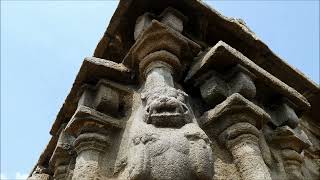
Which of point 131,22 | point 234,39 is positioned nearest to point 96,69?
point 131,22

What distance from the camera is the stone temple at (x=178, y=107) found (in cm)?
222

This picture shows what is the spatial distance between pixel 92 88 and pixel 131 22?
736 millimetres

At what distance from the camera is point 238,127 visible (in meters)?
2.45

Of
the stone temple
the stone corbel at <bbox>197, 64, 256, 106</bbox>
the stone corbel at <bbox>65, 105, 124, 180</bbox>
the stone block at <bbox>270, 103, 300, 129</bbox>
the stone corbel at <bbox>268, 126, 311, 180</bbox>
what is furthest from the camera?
the stone block at <bbox>270, 103, 300, 129</bbox>

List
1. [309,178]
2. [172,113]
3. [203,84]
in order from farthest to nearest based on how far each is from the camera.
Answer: [309,178] < [203,84] < [172,113]

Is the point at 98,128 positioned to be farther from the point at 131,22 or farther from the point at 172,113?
the point at 131,22

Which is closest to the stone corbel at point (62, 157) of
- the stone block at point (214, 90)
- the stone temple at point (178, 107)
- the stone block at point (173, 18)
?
the stone temple at point (178, 107)

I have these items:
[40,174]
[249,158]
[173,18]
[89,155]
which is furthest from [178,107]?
[40,174]

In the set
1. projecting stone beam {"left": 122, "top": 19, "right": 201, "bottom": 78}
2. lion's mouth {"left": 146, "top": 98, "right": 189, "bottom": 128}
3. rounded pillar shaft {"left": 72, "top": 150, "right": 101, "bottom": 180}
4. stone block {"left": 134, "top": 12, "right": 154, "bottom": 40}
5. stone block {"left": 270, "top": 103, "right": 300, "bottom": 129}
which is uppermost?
stone block {"left": 134, "top": 12, "right": 154, "bottom": 40}

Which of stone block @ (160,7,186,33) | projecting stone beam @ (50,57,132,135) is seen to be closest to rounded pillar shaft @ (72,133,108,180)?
projecting stone beam @ (50,57,132,135)

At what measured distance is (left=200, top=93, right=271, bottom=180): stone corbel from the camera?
7.72ft

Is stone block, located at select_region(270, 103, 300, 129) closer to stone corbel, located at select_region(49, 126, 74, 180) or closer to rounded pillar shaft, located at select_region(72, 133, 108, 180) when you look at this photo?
rounded pillar shaft, located at select_region(72, 133, 108, 180)

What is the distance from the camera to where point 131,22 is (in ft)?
10.7

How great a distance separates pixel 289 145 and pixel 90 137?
151 cm
